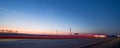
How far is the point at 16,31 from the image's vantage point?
131375 millimetres
